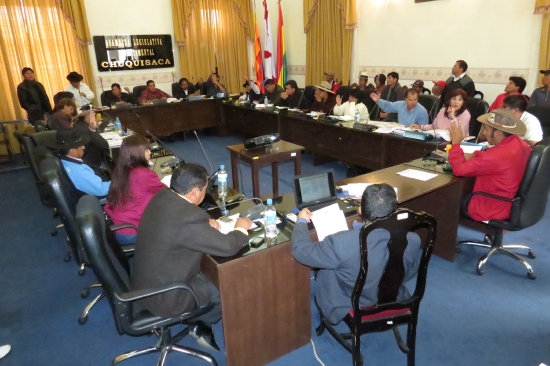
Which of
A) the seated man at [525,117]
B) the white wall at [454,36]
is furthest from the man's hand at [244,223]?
the white wall at [454,36]

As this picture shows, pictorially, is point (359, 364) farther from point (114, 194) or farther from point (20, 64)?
point (20, 64)

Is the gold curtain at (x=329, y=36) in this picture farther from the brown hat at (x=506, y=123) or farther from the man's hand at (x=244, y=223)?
the man's hand at (x=244, y=223)

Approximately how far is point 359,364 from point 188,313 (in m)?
0.85

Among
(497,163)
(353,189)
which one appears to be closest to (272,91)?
(353,189)

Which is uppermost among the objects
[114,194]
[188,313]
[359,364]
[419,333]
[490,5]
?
[490,5]

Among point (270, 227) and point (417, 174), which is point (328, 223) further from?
point (417, 174)

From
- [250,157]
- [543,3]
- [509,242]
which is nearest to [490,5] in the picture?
[543,3]

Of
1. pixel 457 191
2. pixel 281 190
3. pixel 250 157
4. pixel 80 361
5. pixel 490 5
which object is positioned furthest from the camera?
pixel 490 5

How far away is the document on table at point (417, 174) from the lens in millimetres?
2781

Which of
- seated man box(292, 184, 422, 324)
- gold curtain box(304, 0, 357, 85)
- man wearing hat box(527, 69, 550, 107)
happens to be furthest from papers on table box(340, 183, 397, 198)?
gold curtain box(304, 0, 357, 85)

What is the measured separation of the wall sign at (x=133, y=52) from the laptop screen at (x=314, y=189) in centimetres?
695

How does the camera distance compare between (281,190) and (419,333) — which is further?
(281,190)

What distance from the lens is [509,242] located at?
3213 mm

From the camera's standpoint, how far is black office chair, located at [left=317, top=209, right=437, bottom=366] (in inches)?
60.2
